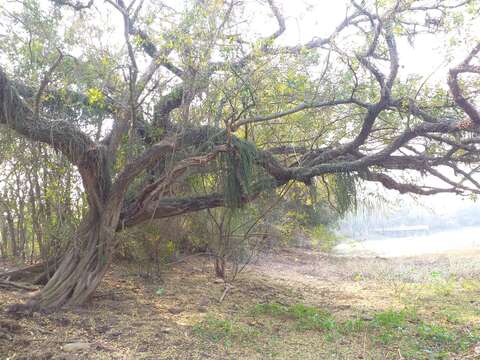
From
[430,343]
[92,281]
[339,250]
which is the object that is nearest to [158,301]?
[92,281]

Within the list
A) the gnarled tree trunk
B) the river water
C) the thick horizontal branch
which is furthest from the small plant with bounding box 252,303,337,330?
the river water

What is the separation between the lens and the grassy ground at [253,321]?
3.76 metres

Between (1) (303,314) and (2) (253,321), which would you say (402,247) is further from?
(2) (253,321)

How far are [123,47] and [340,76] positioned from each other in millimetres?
2657

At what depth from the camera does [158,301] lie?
539 cm

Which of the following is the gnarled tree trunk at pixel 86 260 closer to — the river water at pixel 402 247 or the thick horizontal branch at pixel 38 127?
the thick horizontal branch at pixel 38 127

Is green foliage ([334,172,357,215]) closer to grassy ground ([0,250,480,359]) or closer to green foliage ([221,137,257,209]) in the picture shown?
green foliage ([221,137,257,209])

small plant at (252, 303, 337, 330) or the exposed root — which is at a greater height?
the exposed root

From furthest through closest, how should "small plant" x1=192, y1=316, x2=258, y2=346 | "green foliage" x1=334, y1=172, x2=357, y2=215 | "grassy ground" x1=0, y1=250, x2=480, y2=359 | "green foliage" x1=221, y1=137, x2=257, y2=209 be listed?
"green foliage" x1=334, y1=172, x2=357, y2=215
"green foliage" x1=221, y1=137, x2=257, y2=209
"small plant" x1=192, y1=316, x2=258, y2=346
"grassy ground" x1=0, y1=250, x2=480, y2=359

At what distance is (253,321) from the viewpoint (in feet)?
15.8

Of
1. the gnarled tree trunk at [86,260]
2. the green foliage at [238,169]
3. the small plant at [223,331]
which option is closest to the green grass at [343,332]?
the small plant at [223,331]

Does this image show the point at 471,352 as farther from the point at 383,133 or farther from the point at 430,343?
the point at 383,133

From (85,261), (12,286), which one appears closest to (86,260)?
(85,261)

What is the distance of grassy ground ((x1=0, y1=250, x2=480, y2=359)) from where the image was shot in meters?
3.76
